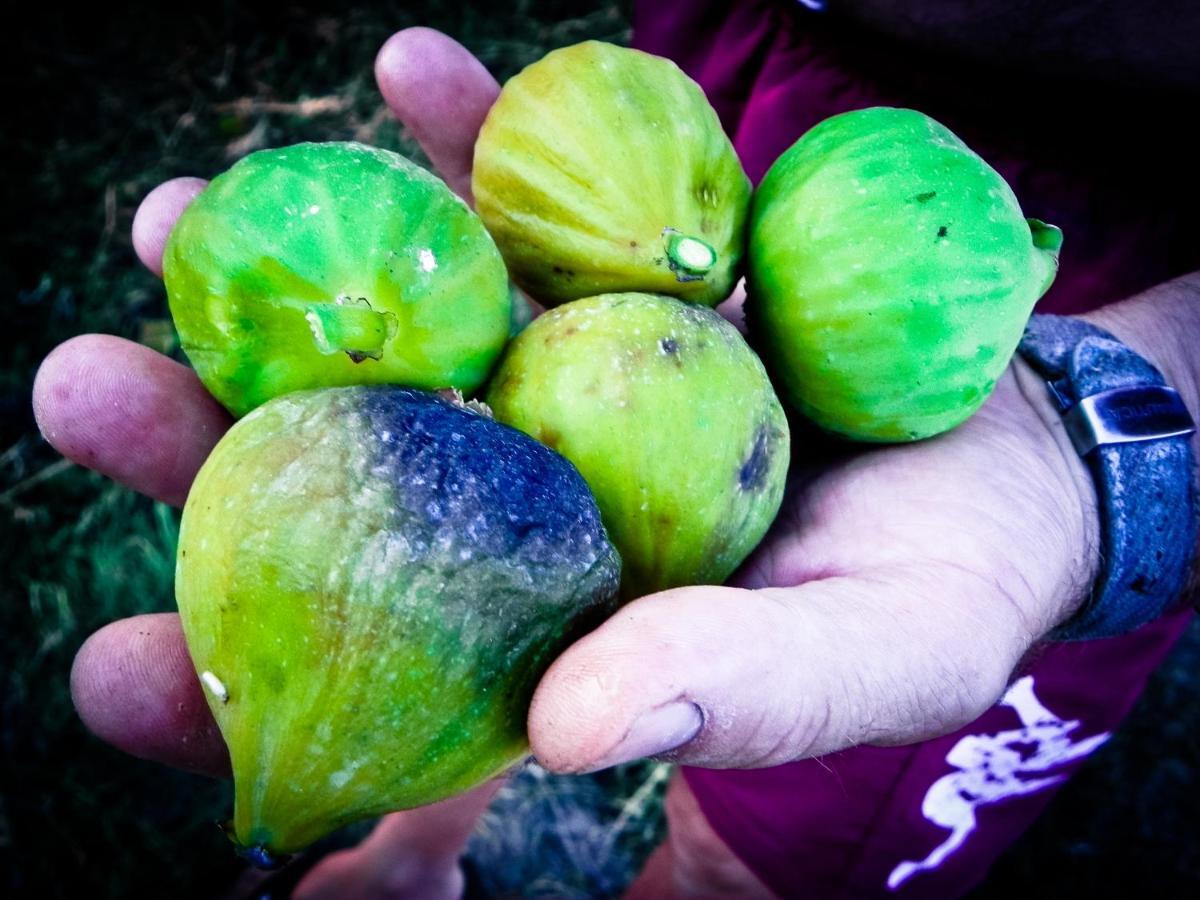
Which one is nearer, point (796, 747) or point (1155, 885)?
point (796, 747)

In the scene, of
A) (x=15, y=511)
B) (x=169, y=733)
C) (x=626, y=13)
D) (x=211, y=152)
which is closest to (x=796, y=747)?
(x=169, y=733)

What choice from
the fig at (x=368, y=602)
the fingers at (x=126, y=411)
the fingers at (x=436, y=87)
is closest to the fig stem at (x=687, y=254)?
the fig at (x=368, y=602)

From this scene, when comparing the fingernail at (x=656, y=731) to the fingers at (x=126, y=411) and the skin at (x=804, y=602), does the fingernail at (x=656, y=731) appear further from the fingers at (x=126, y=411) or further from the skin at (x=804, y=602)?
the fingers at (x=126, y=411)

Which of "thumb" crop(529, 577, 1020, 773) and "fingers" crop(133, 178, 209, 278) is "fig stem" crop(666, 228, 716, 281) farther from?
"fingers" crop(133, 178, 209, 278)

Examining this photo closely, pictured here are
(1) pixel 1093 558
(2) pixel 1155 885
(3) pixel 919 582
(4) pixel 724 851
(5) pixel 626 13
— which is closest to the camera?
(3) pixel 919 582

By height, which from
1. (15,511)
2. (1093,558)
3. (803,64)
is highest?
(803,64)

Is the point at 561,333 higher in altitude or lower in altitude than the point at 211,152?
higher

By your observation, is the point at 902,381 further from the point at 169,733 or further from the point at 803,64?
the point at 803,64
